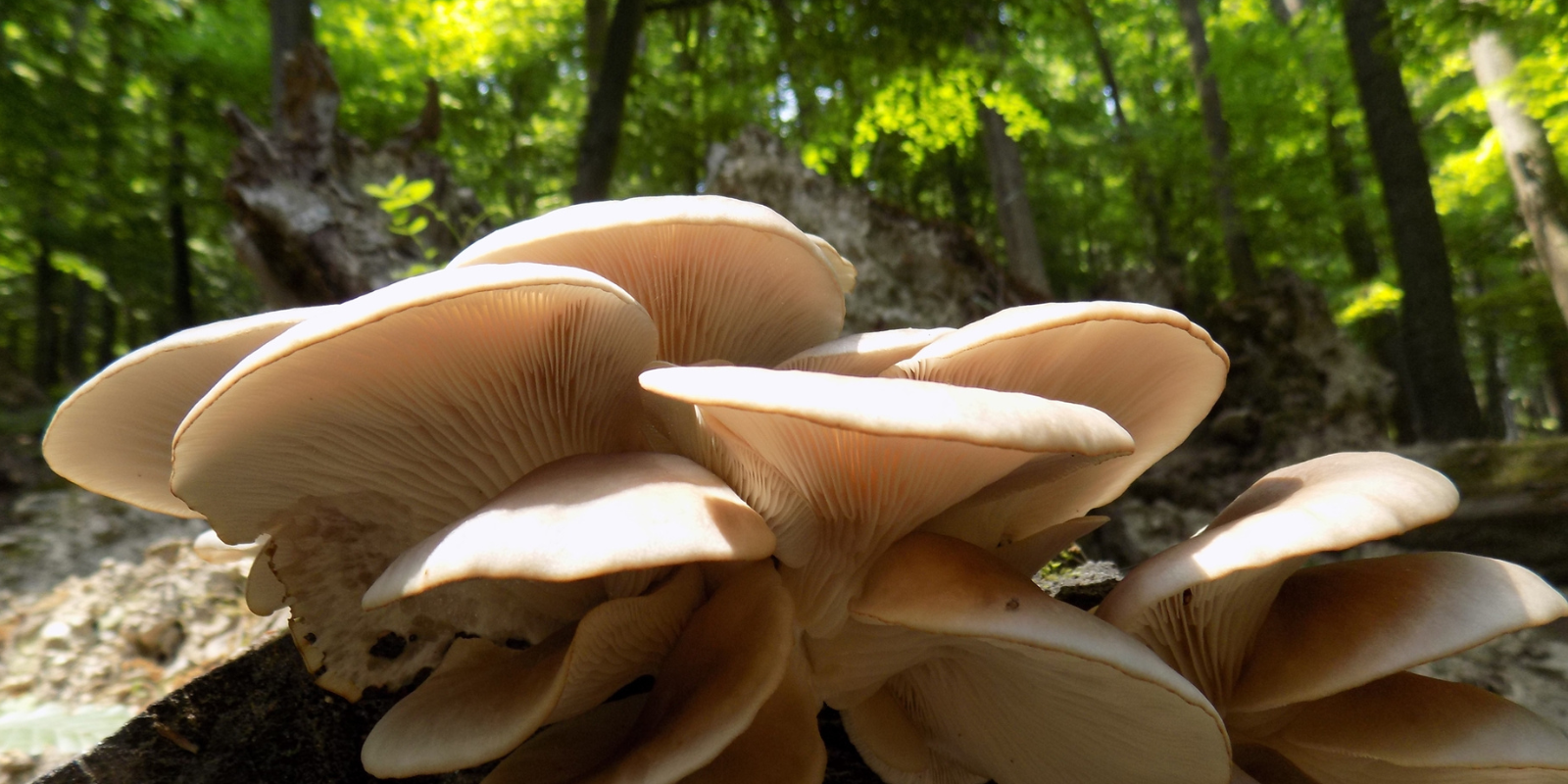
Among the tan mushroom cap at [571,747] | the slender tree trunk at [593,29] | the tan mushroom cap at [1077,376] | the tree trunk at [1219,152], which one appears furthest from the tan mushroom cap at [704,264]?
the tree trunk at [1219,152]

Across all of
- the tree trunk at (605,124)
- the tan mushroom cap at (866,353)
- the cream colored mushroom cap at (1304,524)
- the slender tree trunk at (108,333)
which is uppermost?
the tree trunk at (605,124)

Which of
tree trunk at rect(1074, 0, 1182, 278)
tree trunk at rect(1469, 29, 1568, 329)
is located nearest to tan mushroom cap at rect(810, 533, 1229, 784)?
tree trunk at rect(1469, 29, 1568, 329)

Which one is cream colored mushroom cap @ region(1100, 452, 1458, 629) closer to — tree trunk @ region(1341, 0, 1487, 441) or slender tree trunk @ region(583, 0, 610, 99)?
slender tree trunk @ region(583, 0, 610, 99)

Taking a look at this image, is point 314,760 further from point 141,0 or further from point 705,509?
point 141,0

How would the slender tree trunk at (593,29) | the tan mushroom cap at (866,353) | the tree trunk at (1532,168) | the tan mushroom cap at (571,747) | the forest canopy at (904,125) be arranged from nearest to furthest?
the tan mushroom cap at (571,747) → the tan mushroom cap at (866,353) → the forest canopy at (904,125) → the slender tree trunk at (593,29) → the tree trunk at (1532,168)

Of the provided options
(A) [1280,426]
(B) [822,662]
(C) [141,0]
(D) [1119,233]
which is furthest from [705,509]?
(D) [1119,233]

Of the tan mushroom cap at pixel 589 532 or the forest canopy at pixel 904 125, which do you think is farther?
the forest canopy at pixel 904 125

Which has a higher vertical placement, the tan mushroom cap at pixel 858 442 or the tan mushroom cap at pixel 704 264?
the tan mushroom cap at pixel 704 264

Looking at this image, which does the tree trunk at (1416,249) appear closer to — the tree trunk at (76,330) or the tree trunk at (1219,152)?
the tree trunk at (1219,152)

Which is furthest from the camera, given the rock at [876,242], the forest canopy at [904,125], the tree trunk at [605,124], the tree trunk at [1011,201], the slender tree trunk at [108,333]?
the slender tree trunk at [108,333]
